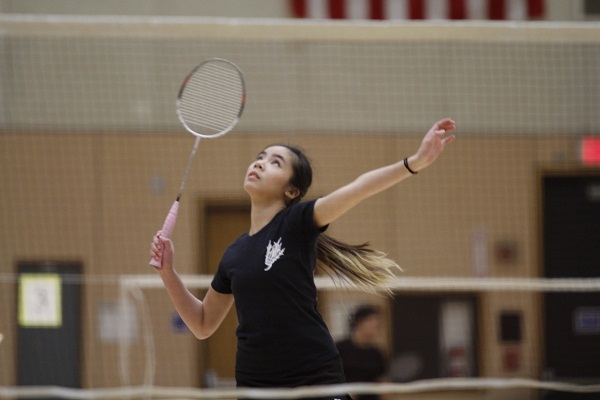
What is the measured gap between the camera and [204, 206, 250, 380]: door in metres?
9.20

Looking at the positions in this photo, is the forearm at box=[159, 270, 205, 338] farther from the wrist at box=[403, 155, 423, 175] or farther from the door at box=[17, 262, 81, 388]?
the door at box=[17, 262, 81, 388]

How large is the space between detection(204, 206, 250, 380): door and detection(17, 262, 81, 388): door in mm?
1266

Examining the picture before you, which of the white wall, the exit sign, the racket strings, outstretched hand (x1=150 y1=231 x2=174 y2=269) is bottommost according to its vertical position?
outstretched hand (x1=150 y1=231 x2=174 y2=269)

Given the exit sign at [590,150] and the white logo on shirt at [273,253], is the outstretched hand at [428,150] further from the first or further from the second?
the exit sign at [590,150]

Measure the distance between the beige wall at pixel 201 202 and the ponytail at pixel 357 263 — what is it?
5798mm

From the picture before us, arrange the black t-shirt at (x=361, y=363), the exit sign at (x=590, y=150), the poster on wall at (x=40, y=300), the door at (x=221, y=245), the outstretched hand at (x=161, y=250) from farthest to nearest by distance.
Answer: the exit sign at (x=590, y=150), the door at (x=221, y=245), the poster on wall at (x=40, y=300), the black t-shirt at (x=361, y=363), the outstretched hand at (x=161, y=250)

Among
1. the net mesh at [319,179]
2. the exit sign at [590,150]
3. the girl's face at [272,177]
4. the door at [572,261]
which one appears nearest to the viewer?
the girl's face at [272,177]

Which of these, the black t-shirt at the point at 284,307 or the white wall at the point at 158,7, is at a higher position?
the white wall at the point at 158,7

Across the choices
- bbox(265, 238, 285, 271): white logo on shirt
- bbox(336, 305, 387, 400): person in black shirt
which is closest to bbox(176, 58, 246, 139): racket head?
bbox(265, 238, 285, 271): white logo on shirt

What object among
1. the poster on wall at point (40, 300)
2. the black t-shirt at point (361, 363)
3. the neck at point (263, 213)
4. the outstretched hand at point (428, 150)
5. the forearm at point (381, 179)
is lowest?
the black t-shirt at point (361, 363)

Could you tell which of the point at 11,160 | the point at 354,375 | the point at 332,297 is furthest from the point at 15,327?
the point at 354,375

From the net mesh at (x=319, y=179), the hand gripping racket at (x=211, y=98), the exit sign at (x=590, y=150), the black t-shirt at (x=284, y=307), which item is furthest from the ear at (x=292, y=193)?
the exit sign at (x=590, y=150)

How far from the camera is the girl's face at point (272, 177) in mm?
3146

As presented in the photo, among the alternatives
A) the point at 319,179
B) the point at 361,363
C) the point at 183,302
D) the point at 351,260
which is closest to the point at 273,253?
the point at 351,260
